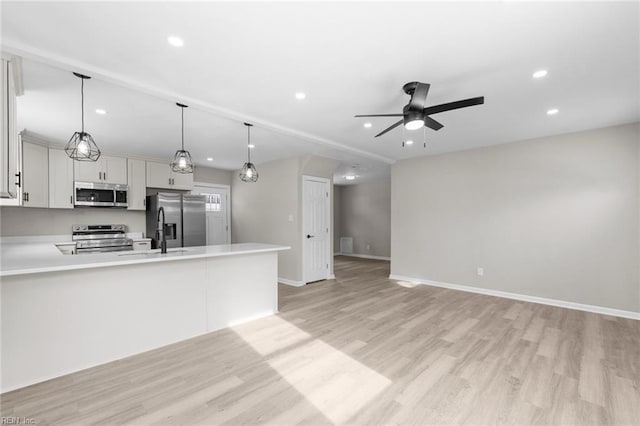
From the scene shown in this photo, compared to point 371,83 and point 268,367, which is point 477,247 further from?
point 268,367

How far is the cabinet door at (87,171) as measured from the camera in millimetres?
4730

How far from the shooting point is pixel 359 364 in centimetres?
252

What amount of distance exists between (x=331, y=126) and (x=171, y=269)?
260 centimetres

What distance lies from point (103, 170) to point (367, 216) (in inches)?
278

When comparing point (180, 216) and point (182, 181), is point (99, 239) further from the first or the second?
point (182, 181)

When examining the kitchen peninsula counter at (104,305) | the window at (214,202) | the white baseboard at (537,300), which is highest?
the window at (214,202)

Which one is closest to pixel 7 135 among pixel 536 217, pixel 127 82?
pixel 127 82

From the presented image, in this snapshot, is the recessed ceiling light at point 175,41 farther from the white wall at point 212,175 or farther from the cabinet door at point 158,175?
the white wall at point 212,175

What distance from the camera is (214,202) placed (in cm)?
687

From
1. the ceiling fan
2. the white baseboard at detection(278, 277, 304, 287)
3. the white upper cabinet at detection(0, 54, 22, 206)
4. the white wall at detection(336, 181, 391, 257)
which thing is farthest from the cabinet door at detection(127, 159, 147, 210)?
the white wall at detection(336, 181, 391, 257)

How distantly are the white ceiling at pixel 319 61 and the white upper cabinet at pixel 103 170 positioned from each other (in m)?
1.05

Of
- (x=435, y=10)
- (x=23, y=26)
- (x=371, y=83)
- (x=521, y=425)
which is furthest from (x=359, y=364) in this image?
(x=23, y=26)

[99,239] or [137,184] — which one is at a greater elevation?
[137,184]

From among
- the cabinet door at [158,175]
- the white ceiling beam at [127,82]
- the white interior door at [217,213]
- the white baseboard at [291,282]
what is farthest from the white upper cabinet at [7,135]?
the white interior door at [217,213]
